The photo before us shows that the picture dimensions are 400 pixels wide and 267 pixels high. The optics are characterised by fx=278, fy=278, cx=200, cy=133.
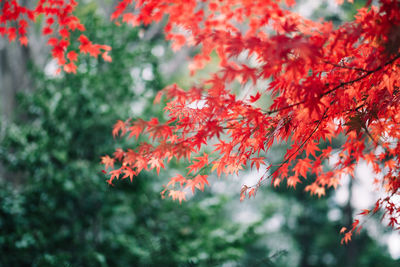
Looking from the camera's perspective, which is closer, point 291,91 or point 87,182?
point 291,91

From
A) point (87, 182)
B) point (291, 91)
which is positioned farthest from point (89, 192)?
point (291, 91)

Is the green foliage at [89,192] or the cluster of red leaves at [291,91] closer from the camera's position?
the cluster of red leaves at [291,91]

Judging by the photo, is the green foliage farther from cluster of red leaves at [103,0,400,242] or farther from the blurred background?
cluster of red leaves at [103,0,400,242]

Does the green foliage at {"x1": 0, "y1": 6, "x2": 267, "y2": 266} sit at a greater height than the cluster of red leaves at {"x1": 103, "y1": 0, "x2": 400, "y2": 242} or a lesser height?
greater

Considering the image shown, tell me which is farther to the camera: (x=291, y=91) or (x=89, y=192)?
(x=89, y=192)

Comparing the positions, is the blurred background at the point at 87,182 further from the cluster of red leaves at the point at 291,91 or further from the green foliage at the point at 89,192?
the cluster of red leaves at the point at 291,91

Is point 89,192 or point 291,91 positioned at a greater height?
point 89,192

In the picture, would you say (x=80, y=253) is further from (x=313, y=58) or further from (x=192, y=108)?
(x=313, y=58)

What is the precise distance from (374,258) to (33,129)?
11114mm

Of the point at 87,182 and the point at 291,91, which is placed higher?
the point at 87,182

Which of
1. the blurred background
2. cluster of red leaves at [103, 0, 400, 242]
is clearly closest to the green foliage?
the blurred background

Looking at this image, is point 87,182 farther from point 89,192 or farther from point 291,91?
point 291,91

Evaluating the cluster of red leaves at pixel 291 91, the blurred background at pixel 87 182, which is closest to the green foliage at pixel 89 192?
the blurred background at pixel 87 182

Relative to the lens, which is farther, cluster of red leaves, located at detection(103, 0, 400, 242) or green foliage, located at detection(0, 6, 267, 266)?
green foliage, located at detection(0, 6, 267, 266)
